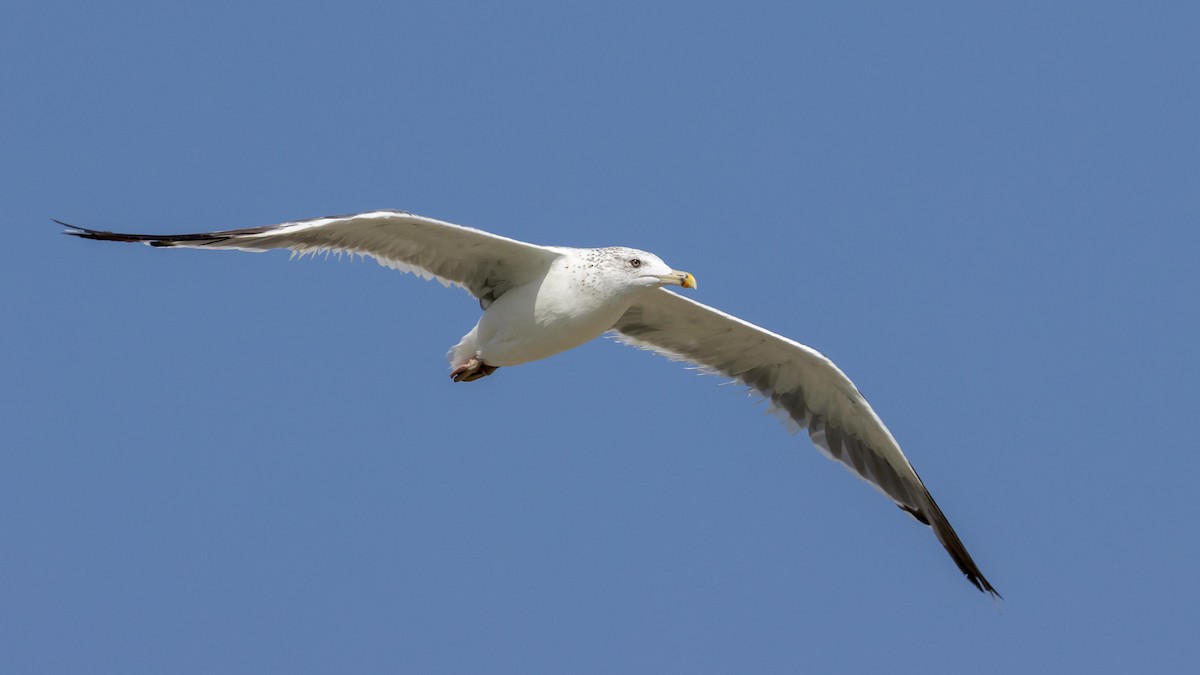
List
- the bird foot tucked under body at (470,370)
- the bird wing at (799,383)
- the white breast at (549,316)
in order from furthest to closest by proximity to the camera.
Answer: the bird wing at (799,383) → the bird foot tucked under body at (470,370) → the white breast at (549,316)

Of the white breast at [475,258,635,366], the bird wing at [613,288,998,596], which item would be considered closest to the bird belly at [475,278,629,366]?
the white breast at [475,258,635,366]

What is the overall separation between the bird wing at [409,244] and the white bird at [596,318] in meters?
0.01

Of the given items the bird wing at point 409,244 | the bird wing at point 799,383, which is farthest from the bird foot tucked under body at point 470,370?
the bird wing at point 799,383

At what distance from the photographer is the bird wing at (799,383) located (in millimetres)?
13094

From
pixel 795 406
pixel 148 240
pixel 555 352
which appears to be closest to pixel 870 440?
pixel 795 406

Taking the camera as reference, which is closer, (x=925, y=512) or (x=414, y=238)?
(x=414, y=238)

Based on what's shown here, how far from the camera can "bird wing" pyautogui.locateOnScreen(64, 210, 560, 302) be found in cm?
1105

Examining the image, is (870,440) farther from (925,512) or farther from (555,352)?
(555,352)

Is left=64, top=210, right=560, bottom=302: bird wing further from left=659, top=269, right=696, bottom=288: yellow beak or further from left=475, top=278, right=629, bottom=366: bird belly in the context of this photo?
left=659, top=269, right=696, bottom=288: yellow beak

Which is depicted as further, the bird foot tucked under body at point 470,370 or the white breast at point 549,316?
the bird foot tucked under body at point 470,370

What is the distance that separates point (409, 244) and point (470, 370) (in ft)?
3.98

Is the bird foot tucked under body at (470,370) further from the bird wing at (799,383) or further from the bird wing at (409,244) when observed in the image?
the bird wing at (799,383)

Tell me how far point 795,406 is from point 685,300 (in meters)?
1.70

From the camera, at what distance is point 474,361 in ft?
40.3
